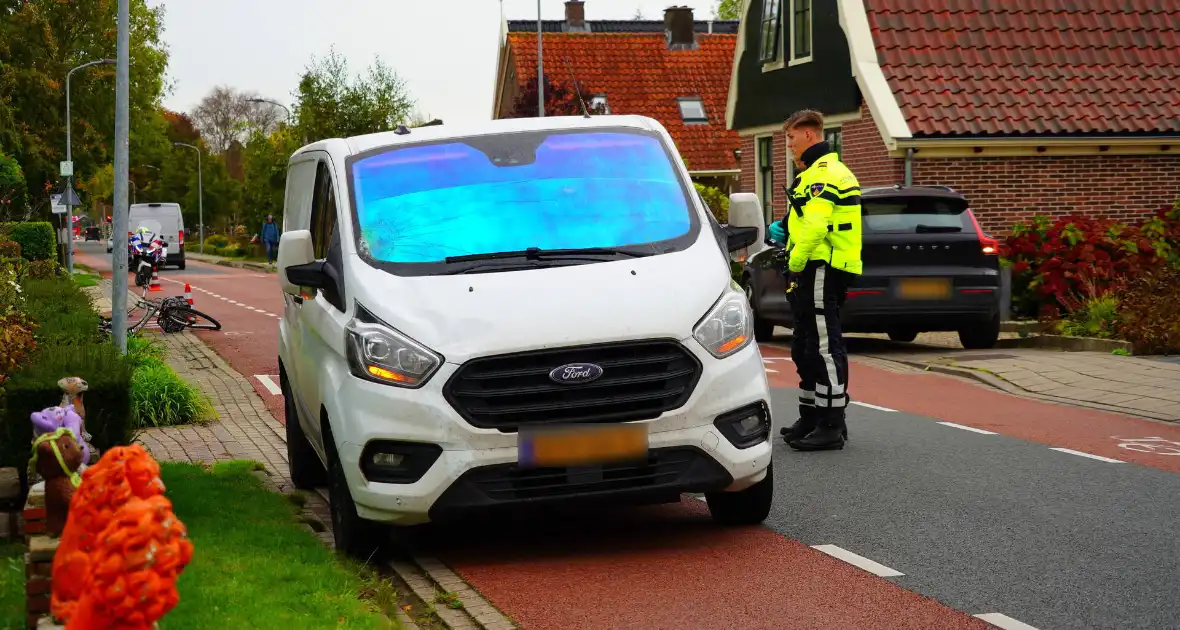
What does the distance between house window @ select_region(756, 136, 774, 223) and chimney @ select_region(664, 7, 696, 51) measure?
2495 centimetres

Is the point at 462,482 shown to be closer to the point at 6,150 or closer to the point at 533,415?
the point at 533,415

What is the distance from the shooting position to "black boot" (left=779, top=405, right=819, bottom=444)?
9750mm

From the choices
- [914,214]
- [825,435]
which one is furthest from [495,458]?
[914,214]

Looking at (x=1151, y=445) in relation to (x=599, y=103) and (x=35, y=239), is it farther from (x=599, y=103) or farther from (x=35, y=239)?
(x=599, y=103)

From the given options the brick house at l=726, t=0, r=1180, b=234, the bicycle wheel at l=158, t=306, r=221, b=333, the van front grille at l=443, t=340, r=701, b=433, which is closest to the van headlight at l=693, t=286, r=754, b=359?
the van front grille at l=443, t=340, r=701, b=433

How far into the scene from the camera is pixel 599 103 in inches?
1827

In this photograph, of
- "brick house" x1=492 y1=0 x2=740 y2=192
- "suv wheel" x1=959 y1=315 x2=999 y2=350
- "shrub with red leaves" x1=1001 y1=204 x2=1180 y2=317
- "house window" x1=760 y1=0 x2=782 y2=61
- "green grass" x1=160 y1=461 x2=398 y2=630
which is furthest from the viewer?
"brick house" x1=492 y1=0 x2=740 y2=192

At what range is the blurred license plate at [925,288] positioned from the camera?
1603 centimetres

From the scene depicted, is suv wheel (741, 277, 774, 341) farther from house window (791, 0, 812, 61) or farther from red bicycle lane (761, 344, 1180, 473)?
house window (791, 0, 812, 61)

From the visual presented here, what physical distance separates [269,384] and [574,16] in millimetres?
52249

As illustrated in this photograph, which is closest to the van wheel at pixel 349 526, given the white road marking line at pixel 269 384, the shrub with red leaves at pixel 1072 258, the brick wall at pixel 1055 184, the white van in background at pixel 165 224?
the white road marking line at pixel 269 384

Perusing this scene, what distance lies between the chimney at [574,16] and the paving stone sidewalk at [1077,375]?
49.8 m

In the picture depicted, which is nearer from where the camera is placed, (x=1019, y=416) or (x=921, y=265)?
(x=1019, y=416)

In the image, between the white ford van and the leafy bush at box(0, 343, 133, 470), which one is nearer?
the white ford van
